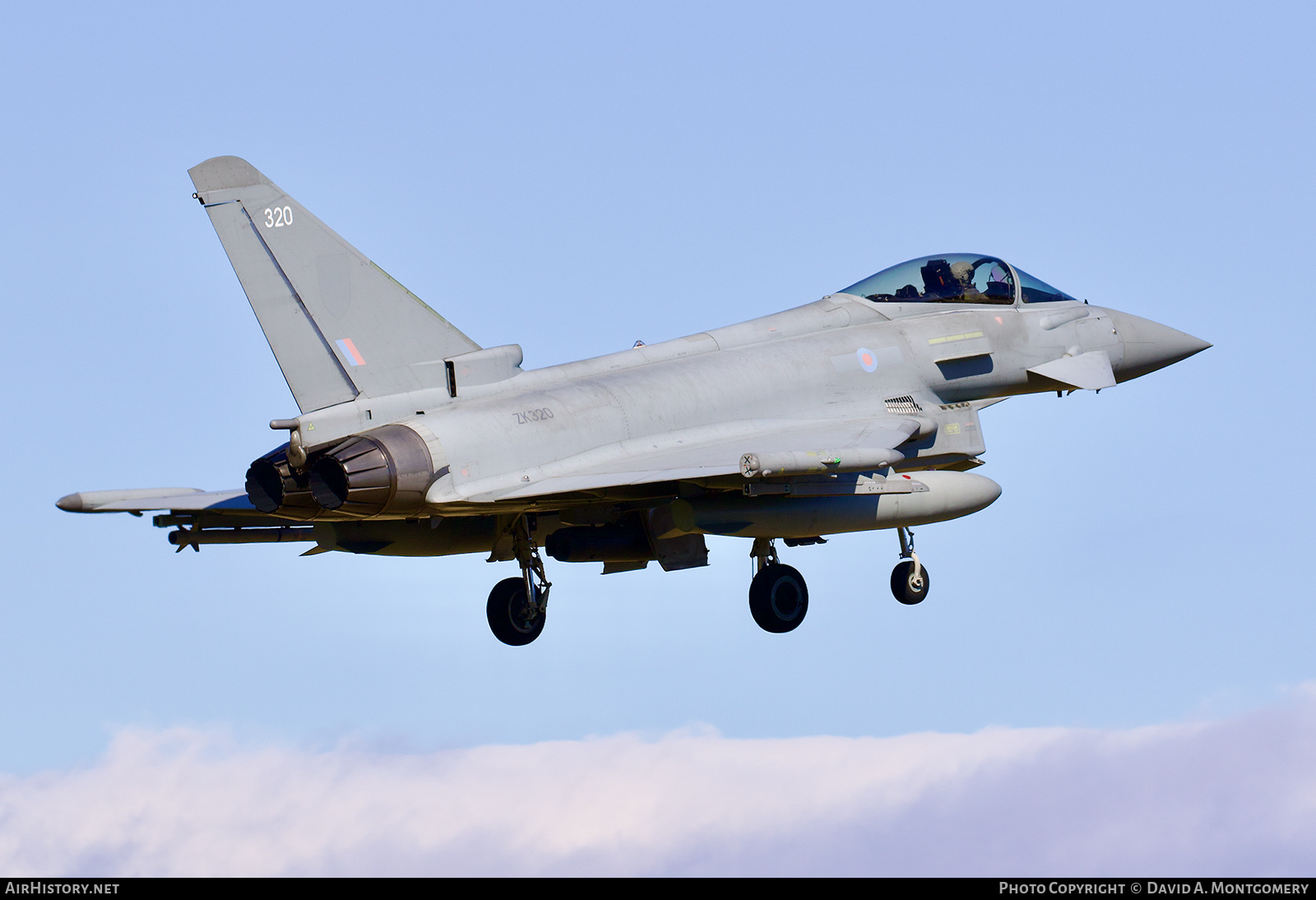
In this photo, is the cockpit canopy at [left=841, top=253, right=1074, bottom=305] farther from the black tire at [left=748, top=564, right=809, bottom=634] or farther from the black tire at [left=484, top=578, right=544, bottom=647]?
the black tire at [left=484, top=578, right=544, bottom=647]

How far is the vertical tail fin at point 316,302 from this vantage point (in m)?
15.8

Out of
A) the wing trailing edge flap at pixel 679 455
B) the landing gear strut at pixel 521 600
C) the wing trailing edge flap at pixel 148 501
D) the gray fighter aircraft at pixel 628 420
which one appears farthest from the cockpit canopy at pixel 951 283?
the wing trailing edge flap at pixel 148 501

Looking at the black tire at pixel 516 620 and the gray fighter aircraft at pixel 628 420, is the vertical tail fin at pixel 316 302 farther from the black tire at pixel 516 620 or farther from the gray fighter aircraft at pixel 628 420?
the black tire at pixel 516 620

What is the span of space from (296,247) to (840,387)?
6.27m

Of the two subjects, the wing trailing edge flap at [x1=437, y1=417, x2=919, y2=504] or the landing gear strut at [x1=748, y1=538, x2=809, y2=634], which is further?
the landing gear strut at [x1=748, y1=538, x2=809, y2=634]

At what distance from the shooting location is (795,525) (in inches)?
688

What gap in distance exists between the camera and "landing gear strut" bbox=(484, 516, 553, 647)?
18.0 meters

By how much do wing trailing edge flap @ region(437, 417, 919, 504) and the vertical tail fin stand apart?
1393 mm

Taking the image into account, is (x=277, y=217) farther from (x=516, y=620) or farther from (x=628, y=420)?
(x=516, y=620)

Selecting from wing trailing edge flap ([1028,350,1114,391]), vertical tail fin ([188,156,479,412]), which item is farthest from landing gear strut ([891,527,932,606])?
vertical tail fin ([188,156,479,412])

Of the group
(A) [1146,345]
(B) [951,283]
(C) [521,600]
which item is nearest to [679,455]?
(C) [521,600]

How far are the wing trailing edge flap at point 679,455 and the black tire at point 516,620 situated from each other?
2560 mm

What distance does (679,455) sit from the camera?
16.7m

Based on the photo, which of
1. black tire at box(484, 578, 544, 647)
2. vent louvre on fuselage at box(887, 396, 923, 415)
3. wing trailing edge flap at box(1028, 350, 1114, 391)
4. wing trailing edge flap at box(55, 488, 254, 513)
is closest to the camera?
wing trailing edge flap at box(55, 488, 254, 513)
